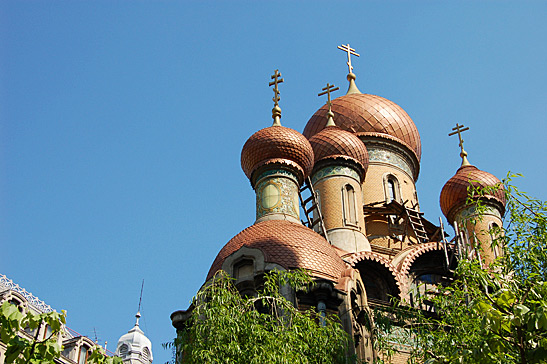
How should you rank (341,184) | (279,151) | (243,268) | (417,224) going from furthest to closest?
(417,224) < (341,184) < (279,151) < (243,268)

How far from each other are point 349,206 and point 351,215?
22 cm

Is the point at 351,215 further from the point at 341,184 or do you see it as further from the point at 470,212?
the point at 470,212

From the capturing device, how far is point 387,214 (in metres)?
17.5

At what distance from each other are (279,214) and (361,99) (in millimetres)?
7119

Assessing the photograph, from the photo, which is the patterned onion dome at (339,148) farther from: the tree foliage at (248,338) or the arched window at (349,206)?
the tree foliage at (248,338)

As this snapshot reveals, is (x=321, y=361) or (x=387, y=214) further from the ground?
(x=387, y=214)

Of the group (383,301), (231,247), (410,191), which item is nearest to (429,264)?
(383,301)

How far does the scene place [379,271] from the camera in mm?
14953

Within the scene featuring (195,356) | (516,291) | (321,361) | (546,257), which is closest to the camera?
(516,291)

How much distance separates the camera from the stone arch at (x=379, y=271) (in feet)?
48.2

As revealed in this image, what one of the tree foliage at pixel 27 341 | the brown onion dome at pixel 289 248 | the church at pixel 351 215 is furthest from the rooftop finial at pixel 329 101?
the tree foliage at pixel 27 341

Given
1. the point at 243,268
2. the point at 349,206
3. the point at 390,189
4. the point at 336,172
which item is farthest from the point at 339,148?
the point at 243,268

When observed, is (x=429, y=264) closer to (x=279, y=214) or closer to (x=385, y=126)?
(x=279, y=214)

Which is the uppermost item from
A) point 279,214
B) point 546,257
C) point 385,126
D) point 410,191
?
point 385,126
